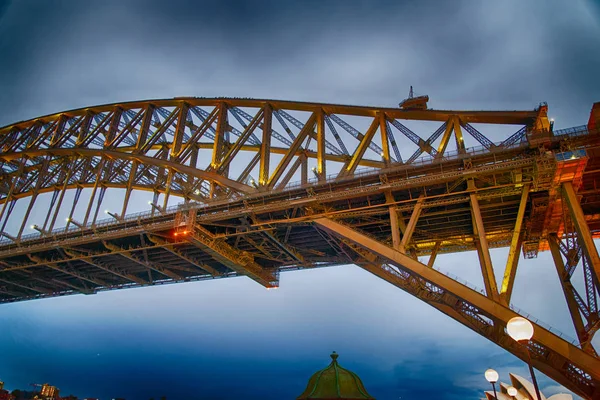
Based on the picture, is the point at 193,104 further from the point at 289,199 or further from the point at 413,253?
the point at 413,253

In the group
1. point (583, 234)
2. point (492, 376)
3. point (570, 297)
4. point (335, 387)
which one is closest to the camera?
point (335, 387)

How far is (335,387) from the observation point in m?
7.95

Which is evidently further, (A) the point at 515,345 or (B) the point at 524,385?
(B) the point at 524,385

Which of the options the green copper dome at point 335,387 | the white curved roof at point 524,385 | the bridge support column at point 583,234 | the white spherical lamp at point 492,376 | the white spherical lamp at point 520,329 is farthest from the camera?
the white curved roof at point 524,385

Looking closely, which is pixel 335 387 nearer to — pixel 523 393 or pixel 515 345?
pixel 515 345

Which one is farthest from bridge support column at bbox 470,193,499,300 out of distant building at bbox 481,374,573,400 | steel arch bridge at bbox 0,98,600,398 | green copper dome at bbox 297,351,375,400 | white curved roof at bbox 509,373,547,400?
white curved roof at bbox 509,373,547,400

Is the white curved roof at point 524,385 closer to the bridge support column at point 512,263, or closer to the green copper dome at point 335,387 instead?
the bridge support column at point 512,263

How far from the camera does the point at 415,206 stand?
1084 inches

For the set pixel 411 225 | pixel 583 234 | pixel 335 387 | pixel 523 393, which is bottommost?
pixel 335 387

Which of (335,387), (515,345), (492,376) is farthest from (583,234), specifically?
(335,387)

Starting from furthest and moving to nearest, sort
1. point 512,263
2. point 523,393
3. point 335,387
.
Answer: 1. point 523,393
2. point 512,263
3. point 335,387

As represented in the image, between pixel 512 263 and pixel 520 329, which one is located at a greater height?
pixel 512 263

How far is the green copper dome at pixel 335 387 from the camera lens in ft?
25.7

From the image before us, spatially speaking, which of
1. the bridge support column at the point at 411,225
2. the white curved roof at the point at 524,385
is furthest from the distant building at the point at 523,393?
the bridge support column at the point at 411,225
